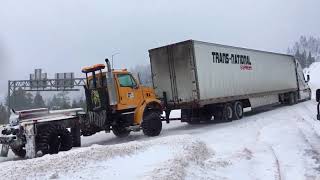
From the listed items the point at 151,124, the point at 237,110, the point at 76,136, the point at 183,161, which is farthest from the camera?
the point at 237,110

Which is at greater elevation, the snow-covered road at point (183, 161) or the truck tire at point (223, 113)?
the truck tire at point (223, 113)

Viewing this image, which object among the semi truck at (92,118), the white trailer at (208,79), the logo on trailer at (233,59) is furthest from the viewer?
the logo on trailer at (233,59)

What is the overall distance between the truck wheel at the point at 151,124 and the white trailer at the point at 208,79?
7.77 feet

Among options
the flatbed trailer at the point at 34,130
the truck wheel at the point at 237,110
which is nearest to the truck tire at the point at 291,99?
the truck wheel at the point at 237,110

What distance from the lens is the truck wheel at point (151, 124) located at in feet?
57.0

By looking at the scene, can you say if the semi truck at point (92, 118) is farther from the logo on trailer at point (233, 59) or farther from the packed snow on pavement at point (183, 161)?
the logo on trailer at point (233, 59)

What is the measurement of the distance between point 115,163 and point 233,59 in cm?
1500

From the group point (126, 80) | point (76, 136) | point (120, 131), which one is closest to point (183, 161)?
point (76, 136)

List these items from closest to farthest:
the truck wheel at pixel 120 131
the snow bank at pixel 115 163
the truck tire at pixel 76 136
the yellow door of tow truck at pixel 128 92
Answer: the snow bank at pixel 115 163
the truck tire at pixel 76 136
the yellow door of tow truck at pixel 128 92
the truck wheel at pixel 120 131

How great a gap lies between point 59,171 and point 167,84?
1250 cm

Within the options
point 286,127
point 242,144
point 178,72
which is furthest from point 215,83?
point 242,144

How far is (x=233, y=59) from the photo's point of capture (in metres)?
23.1

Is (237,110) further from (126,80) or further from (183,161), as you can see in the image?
(183,161)

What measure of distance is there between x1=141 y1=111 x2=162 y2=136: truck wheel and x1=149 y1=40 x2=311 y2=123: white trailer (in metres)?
2.37
